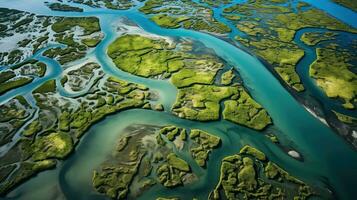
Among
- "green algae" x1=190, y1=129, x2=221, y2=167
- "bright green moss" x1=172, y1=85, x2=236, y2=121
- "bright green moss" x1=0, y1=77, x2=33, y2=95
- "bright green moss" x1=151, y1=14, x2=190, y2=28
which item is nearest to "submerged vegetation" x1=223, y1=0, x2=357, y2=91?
"bright green moss" x1=172, y1=85, x2=236, y2=121

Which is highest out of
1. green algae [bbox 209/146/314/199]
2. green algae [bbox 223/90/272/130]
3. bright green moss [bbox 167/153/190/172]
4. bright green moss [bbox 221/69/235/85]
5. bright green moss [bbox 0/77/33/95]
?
bright green moss [bbox 0/77/33/95]

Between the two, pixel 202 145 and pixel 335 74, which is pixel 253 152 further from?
pixel 335 74

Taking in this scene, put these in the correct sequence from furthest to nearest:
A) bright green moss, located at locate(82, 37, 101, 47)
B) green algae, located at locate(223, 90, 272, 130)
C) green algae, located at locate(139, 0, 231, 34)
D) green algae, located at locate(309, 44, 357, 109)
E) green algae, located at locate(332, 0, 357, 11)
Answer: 1. green algae, located at locate(332, 0, 357, 11)
2. green algae, located at locate(139, 0, 231, 34)
3. bright green moss, located at locate(82, 37, 101, 47)
4. green algae, located at locate(309, 44, 357, 109)
5. green algae, located at locate(223, 90, 272, 130)

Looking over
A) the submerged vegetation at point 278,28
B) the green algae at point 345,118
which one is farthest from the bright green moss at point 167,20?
the green algae at point 345,118

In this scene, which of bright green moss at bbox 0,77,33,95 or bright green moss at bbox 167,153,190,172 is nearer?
bright green moss at bbox 167,153,190,172

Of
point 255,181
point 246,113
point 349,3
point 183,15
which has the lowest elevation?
point 255,181

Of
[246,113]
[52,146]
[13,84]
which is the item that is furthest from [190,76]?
[13,84]

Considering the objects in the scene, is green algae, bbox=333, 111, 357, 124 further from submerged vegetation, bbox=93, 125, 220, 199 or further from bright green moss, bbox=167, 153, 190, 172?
bright green moss, bbox=167, 153, 190, 172

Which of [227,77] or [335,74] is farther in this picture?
[335,74]

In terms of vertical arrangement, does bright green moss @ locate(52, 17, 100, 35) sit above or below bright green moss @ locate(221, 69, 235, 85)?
above

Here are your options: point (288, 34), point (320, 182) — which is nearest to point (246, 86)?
point (320, 182)
